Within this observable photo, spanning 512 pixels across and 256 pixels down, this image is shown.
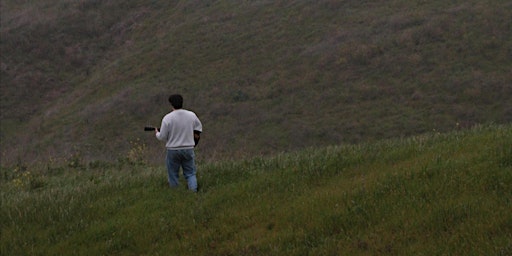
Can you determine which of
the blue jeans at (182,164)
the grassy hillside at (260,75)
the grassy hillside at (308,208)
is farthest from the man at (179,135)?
the grassy hillside at (260,75)

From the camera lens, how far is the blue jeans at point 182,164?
31.6ft

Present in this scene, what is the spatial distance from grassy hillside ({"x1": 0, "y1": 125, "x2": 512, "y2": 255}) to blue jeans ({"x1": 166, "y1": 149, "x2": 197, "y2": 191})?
0.72 feet

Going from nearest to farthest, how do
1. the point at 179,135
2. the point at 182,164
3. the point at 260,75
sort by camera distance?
the point at 179,135
the point at 182,164
the point at 260,75

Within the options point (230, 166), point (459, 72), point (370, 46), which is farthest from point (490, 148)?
point (370, 46)

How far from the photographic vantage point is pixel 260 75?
3366 centimetres

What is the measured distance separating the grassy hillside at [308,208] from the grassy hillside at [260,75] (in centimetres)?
802

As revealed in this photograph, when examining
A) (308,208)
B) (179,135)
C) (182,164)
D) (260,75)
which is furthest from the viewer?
(260,75)

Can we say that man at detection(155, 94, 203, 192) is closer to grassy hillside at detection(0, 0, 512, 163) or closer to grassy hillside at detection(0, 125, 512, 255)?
grassy hillside at detection(0, 125, 512, 255)

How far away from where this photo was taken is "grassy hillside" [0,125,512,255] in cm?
629

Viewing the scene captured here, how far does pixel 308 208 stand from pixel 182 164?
3.05 metres

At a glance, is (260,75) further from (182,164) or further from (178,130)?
(178,130)

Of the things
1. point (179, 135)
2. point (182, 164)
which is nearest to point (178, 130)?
point (179, 135)

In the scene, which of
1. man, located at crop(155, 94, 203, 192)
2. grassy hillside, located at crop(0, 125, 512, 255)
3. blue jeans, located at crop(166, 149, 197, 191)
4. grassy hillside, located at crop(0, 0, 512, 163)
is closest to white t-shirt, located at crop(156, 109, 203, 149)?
man, located at crop(155, 94, 203, 192)

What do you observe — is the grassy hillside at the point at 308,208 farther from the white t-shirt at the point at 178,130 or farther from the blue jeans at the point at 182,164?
the white t-shirt at the point at 178,130
